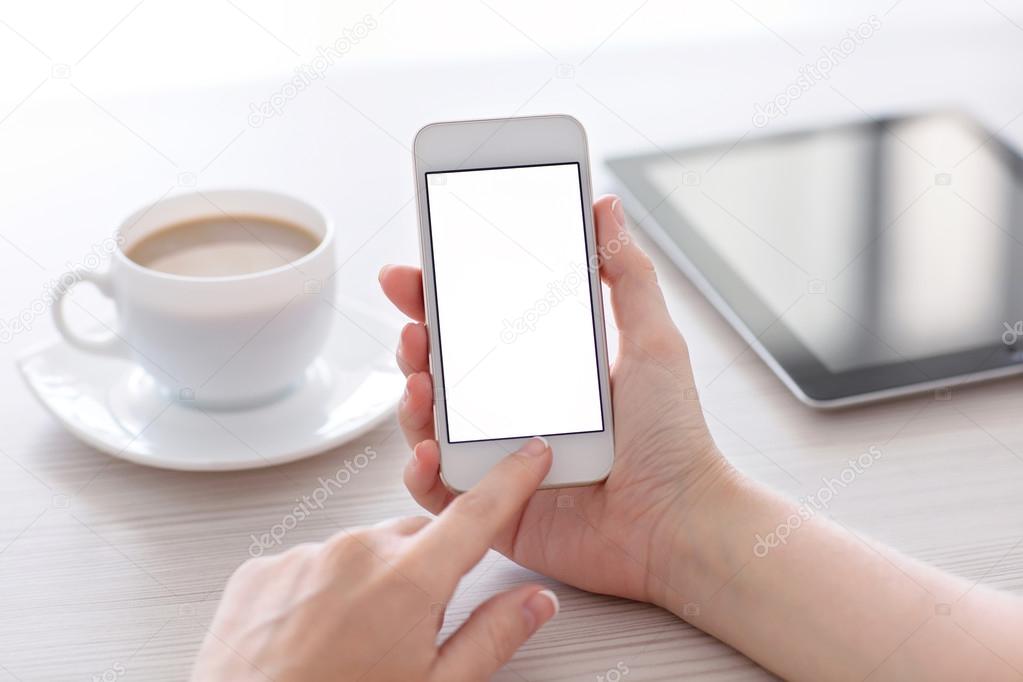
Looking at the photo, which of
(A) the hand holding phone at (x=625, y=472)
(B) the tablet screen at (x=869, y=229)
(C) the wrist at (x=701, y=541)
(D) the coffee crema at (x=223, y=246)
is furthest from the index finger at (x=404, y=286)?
(B) the tablet screen at (x=869, y=229)

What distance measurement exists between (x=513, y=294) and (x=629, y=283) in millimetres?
101

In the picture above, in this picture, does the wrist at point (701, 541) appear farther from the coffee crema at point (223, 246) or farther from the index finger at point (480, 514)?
the coffee crema at point (223, 246)

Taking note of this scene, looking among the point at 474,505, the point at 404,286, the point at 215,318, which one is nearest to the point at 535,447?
the point at 474,505

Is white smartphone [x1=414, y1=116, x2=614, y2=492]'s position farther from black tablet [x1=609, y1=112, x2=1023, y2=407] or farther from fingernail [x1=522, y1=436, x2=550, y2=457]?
black tablet [x1=609, y1=112, x2=1023, y2=407]

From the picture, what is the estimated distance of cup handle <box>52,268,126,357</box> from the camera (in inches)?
33.4

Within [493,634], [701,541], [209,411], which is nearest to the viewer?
[493,634]

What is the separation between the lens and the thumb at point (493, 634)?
598 mm

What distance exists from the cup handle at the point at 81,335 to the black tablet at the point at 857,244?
1.69 ft

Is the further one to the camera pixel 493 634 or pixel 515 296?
pixel 515 296

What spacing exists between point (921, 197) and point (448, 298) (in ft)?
1.90

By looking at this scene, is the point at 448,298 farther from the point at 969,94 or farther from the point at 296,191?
the point at 969,94

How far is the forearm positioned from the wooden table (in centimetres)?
2

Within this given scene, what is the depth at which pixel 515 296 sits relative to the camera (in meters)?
0.74

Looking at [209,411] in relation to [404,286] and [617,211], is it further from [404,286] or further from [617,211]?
[617,211]
